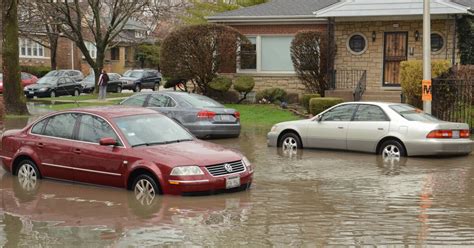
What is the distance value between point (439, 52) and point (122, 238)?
22.4m

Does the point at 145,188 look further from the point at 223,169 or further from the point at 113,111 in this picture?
the point at 113,111

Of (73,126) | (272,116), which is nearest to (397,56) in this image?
(272,116)

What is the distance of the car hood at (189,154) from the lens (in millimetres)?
9789

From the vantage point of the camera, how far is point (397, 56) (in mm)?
28203

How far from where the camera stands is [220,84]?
2822 cm

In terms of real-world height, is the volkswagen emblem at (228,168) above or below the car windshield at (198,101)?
below

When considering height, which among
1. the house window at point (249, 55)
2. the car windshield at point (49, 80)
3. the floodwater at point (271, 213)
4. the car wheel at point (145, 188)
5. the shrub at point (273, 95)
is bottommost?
the floodwater at point (271, 213)

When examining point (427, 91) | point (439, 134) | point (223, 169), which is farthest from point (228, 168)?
point (427, 91)

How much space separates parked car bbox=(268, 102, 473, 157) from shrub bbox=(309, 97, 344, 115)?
6.64 m

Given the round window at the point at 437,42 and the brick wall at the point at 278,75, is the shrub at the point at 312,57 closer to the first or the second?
the brick wall at the point at 278,75

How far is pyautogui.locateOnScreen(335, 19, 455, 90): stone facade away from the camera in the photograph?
27.3 m

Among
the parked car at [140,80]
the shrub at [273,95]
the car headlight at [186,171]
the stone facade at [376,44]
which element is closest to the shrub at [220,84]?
the shrub at [273,95]

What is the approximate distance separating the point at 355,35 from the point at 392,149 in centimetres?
1455

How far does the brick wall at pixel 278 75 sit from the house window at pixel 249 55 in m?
0.38
